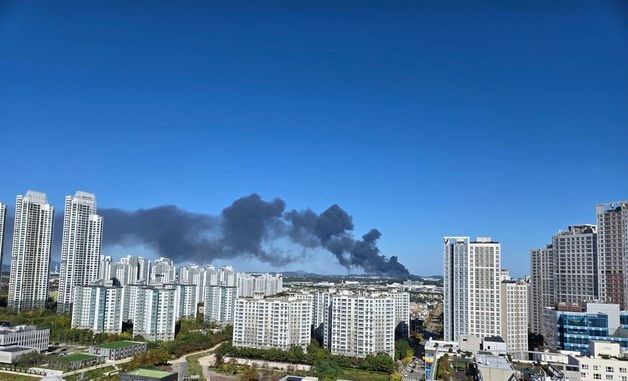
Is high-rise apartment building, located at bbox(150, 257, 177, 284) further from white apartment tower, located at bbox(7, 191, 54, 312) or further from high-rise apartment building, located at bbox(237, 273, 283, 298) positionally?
white apartment tower, located at bbox(7, 191, 54, 312)

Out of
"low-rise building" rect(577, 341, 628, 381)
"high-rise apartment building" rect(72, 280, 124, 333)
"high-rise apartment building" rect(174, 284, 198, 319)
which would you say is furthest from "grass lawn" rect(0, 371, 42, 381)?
"low-rise building" rect(577, 341, 628, 381)

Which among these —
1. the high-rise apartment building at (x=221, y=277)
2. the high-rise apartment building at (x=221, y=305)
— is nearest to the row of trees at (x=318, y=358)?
the high-rise apartment building at (x=221, y=305)

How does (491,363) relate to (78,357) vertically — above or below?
above

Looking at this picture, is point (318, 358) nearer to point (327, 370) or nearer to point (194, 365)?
point (327, 370)

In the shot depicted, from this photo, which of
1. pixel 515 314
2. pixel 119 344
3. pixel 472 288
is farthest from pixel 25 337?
pixel 515 314

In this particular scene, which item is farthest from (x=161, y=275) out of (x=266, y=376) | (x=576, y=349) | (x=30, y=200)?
(x=576, y=349)

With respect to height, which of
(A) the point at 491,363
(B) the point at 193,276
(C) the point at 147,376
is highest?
(B) the point at 193,276

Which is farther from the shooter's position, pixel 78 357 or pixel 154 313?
pixel 154 313
